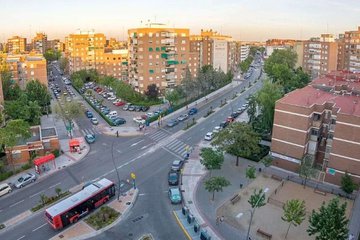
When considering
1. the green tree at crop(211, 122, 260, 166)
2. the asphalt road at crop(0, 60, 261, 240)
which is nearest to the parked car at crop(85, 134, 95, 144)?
the asphalt road at crop(0, 60, 261, 240)

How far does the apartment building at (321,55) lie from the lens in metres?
102

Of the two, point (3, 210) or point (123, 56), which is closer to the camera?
point (3, 210)

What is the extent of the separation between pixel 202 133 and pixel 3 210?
3627cm

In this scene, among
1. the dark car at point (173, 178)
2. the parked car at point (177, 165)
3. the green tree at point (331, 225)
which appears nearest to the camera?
the green tree at point (331, 225)

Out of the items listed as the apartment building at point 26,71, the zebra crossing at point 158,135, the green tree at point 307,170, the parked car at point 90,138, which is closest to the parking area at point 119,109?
the zebra crossing at point 158,135

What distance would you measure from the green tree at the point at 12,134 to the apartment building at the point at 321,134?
121 ft

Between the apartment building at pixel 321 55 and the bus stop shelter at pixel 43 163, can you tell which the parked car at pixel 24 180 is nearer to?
the bus stop shelter at pixel 43 163

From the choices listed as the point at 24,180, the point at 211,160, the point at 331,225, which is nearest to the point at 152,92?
the point at 211,160

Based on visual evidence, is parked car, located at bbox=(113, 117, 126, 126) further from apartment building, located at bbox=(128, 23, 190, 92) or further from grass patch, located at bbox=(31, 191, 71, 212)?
grass patch, located at bbox=(31, 191, 71, 212)

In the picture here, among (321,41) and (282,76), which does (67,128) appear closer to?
(282,76)

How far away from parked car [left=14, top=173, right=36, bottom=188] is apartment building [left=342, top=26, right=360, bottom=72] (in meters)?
97.7

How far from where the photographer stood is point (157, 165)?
4853 cm

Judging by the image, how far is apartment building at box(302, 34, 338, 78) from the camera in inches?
4023

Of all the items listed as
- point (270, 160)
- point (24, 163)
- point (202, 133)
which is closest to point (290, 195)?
point (270, 160)
